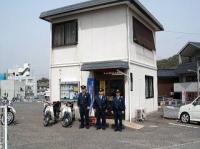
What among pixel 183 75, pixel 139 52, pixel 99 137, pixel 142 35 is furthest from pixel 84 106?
pixel 183 75

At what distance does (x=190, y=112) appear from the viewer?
18.4 m

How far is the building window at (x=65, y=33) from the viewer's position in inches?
774

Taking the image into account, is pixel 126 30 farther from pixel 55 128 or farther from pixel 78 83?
pixel 55 128

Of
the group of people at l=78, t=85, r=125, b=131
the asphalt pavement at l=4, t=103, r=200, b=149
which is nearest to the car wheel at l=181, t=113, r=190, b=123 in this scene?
the asphalt pavement at l=4, t=103, r=200, b=149

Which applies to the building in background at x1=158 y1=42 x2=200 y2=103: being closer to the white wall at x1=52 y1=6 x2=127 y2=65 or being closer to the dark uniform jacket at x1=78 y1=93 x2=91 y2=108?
the white wall at x1=52 y1=6 x2=127 y2=65

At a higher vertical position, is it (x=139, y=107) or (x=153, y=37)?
(x=153, y=37)

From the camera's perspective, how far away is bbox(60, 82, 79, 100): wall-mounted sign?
63.5 feet

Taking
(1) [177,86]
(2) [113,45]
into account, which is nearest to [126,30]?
(2) [113,45]

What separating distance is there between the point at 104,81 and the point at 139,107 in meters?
2.71

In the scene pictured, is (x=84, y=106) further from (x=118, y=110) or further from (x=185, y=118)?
(x=185, y=118)

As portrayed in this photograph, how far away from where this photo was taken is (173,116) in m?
20.4

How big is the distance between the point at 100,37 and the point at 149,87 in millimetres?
6096

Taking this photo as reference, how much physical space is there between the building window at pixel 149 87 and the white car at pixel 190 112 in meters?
3.41

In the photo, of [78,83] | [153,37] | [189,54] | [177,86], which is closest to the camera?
[78,83]
